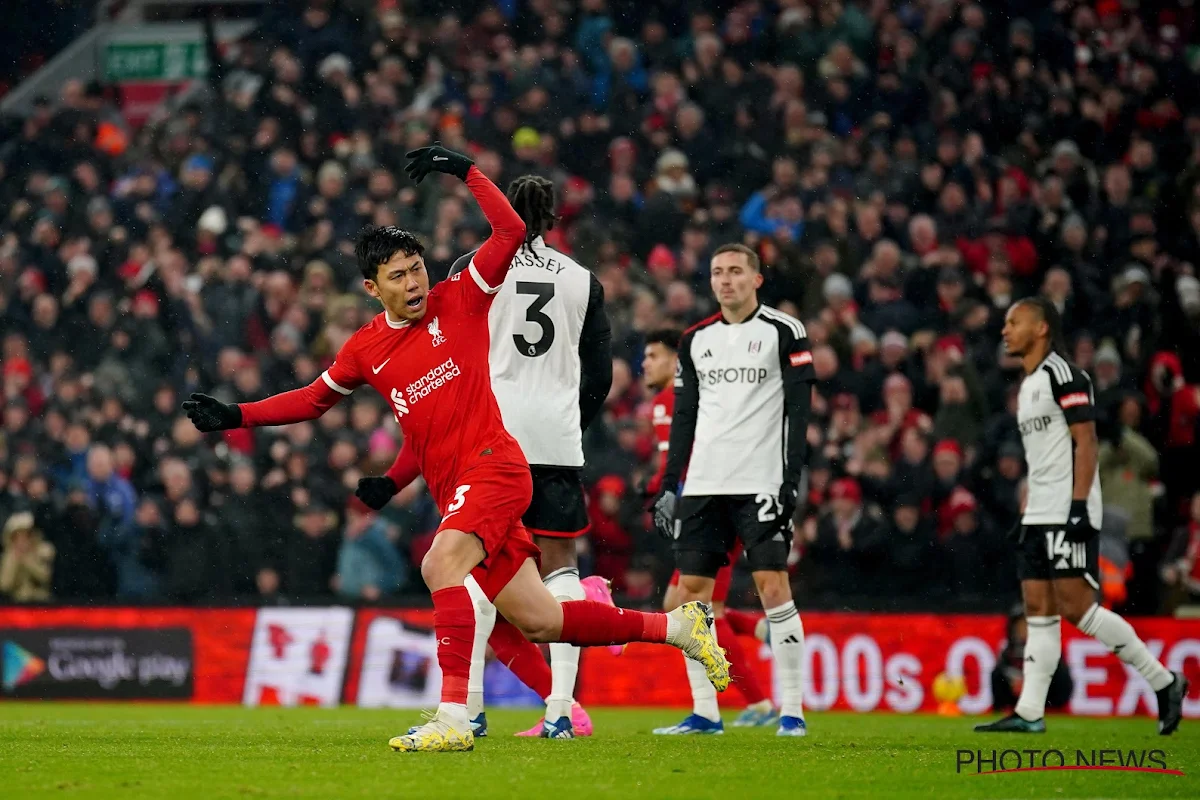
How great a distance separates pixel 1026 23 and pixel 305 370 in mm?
8458

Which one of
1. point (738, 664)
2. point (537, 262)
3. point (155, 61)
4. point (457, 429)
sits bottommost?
point (738, 664)

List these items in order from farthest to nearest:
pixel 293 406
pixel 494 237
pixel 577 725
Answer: pixel 577 725
pixel 293 406
pixel 494 237

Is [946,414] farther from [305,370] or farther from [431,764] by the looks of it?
[431,764]

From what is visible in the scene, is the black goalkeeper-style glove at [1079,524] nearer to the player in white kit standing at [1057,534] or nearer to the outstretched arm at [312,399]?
the player in white kit standing at [1057,534]

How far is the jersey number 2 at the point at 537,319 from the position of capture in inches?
326

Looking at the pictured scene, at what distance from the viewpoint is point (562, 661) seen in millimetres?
8320

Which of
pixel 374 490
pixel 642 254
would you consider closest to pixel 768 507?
pixel 374 490

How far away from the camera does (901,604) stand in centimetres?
1325

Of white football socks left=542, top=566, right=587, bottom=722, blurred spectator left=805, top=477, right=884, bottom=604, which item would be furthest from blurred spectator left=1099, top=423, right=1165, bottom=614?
white football socks left=542, top=566, right=587, bottom=722

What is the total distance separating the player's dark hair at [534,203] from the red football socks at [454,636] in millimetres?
2178

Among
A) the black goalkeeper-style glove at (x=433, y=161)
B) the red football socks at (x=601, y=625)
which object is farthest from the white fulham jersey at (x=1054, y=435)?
the black goalkeeper-style glove at (x=433, y=161)

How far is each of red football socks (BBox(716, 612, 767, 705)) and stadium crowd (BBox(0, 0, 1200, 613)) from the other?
3.63 meters

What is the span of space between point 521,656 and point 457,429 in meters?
1.71

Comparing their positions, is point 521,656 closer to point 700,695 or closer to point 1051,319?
point 700,695
